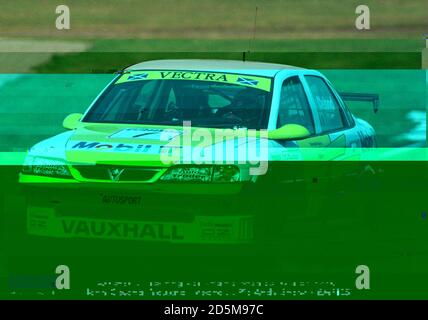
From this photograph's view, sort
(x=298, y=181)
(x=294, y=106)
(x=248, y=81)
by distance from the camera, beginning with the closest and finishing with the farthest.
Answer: (x=298, y=181)
(x=248, y=81)
(x=294, y=106)

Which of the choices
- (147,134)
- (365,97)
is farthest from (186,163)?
(365,97)

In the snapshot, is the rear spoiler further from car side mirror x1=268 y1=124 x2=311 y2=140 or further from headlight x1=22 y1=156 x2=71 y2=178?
headlight x1=22 y1=156 x2=71 y2=178

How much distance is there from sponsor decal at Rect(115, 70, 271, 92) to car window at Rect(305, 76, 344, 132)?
0.22 metres

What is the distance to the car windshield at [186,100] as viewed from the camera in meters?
5.50

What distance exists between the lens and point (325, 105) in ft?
20.0

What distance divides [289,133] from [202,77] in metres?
0.57

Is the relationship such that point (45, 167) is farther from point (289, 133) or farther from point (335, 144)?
point (335, 144)

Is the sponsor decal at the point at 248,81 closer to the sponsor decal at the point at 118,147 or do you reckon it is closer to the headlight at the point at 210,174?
the sponsor decal at the point at 118,147

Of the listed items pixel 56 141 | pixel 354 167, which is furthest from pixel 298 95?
pixel 56 141

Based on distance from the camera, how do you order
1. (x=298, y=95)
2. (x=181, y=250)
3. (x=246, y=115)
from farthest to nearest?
(x=298, y=95) < (x=246, y=115) < (x=181, y=250)

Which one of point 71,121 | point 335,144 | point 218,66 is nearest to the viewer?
point 71,121

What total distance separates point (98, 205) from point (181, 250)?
15.7 inches

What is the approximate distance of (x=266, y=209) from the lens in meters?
4.89
